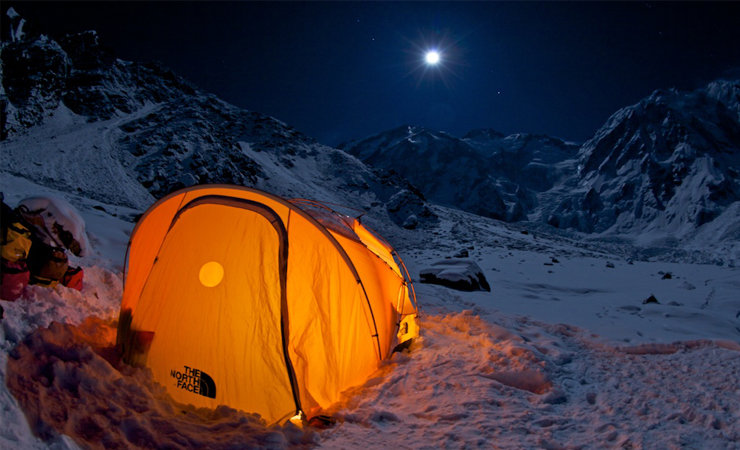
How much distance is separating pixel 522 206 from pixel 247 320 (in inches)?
5975

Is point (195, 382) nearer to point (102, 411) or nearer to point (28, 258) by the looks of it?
point (102, 411)

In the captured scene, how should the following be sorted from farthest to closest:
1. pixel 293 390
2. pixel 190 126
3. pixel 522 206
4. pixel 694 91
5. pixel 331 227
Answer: pixel 694 91
pixel 522 206
pixel 190 126
pixel 331 227
pixel 293 390

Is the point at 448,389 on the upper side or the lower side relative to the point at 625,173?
lower

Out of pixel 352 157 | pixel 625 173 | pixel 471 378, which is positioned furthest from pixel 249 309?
pixel 625 173

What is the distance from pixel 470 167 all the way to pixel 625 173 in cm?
5806

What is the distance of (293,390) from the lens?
151 inches

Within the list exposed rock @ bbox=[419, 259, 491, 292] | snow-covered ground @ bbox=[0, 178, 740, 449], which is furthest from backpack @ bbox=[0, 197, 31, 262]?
exposed rock @ bbox=[419, 259, 491, 292]

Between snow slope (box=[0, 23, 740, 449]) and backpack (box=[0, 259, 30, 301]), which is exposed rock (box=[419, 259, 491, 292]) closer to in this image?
snow slope (box=[0, 23, 740, 449])

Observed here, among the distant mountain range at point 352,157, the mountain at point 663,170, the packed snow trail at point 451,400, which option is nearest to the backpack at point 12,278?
the packed snow trail at point 451,400

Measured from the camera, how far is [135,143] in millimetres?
57125

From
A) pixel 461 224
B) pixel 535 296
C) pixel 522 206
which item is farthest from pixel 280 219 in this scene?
pixel 522 206

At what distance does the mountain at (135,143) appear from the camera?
4756cm

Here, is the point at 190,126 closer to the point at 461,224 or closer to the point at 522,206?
the point at 461,224

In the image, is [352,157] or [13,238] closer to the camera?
[13,238]
